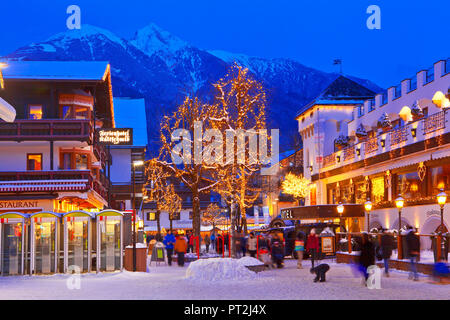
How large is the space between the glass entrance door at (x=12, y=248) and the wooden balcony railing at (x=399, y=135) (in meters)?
24.7

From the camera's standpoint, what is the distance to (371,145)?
4975cm

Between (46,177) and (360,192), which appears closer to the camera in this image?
(46,177)

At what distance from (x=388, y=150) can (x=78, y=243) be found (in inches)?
971

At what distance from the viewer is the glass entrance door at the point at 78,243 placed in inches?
1110

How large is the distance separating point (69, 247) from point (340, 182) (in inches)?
1329

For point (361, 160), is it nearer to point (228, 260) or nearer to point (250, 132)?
point (250, 132)

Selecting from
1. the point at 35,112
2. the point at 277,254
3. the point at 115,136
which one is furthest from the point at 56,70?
the point at 277,254

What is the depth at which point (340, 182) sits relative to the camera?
57906 millimetres

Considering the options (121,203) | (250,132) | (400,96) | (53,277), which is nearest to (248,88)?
(250,132)

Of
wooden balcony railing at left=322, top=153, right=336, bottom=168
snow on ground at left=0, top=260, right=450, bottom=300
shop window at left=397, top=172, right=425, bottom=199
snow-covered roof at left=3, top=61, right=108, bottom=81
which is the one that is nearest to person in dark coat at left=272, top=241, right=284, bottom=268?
snow on ground at left=0, top=260, right=450, bottom=300

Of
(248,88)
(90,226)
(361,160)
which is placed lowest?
(90,226)

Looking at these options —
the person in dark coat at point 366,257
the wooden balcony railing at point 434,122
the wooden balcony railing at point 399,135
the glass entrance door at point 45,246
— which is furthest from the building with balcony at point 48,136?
the person in dark coat at point 366,257

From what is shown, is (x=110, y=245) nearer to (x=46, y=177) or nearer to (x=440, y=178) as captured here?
(x=46, y=177)

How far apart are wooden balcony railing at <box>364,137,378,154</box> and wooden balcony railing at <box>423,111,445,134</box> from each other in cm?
936
